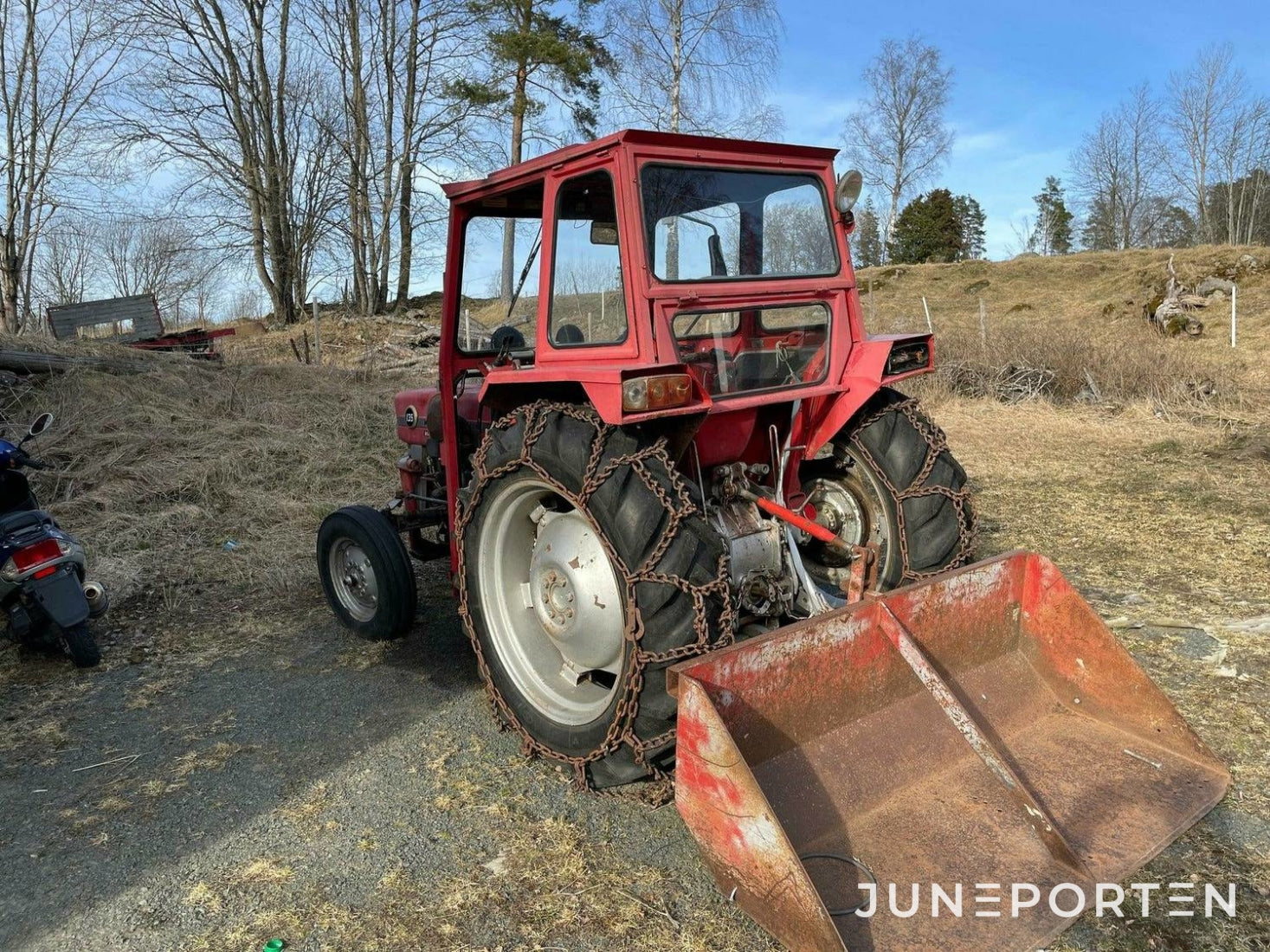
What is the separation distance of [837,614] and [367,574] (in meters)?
2.56

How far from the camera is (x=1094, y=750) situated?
8.40 ft

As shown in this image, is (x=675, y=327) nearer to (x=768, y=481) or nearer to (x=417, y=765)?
(x=768, y=481)

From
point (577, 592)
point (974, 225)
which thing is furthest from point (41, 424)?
point (974, 225)

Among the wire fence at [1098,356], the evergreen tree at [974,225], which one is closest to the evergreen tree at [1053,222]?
the evergreen tree at [974,225]

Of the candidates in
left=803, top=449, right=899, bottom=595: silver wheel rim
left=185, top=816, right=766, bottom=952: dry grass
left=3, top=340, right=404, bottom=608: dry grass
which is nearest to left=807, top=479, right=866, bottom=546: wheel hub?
left=803, top=449, right=899, bottom=595: silver wheel rim

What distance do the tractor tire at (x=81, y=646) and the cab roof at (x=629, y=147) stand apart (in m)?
2.59

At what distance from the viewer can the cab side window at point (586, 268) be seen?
2.86 m

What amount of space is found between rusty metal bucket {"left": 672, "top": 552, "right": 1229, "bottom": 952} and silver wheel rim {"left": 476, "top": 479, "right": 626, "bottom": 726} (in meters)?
0.54

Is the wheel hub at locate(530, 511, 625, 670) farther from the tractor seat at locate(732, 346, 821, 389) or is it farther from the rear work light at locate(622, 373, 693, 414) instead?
the tractor seat at locate(732, 346, 821, 389)

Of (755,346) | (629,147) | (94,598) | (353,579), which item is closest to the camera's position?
(629,147)

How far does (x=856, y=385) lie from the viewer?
3.06 m

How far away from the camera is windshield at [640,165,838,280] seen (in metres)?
2.78

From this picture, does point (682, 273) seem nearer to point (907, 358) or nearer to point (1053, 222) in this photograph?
point (907, 358)

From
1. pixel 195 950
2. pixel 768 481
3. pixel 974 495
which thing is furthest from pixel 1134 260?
pixel 195 950
